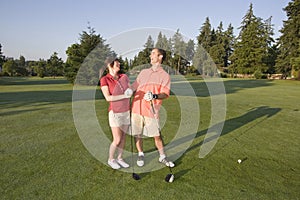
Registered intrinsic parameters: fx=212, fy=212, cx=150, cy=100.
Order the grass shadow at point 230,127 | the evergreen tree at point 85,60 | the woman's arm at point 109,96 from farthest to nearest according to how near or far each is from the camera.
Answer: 1. the evergreen tree at point 85,60
2. the grass shadow at point 230,127
3. the woman's arm at point 109,96

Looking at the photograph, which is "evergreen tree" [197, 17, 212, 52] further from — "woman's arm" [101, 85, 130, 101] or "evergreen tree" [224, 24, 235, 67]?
"woman's arm" [101, 85, 130, 101]

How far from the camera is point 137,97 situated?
3.40 meters

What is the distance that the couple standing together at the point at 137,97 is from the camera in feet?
10.2

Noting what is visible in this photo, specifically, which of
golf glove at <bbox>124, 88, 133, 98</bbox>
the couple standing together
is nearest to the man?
the couple standing together

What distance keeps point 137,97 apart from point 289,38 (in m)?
46.3

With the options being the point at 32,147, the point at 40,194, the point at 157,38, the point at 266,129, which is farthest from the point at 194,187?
the point at 266,129

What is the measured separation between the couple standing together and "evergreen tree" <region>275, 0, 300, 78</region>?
145ft

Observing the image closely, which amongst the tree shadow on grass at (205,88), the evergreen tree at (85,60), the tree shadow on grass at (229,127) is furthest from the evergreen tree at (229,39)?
the tree shadow on grass at (229,127)

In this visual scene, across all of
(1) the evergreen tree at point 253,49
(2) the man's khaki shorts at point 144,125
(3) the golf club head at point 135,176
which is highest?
(1) the evergreen tree at point 253,49

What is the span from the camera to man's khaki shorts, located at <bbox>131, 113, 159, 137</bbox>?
3.48 m

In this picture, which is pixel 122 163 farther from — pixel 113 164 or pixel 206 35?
pixel 206 35

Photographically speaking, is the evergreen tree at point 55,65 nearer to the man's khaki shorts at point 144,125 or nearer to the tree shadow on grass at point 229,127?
the tree shadow on grass at point 229,127

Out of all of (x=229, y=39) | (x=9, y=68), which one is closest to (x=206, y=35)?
(x=229, y=39)

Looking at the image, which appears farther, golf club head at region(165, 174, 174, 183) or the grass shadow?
the grass shadow
